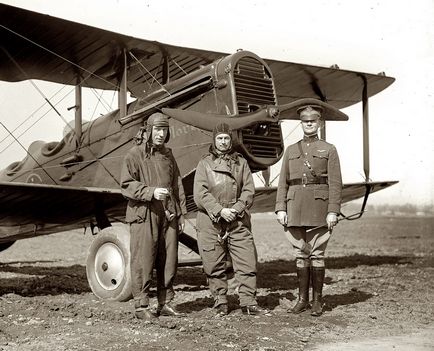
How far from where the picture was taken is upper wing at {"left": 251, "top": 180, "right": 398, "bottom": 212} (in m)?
8.72

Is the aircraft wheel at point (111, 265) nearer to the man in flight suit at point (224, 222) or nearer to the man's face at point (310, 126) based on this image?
the man in flight suit at point (224, 222)

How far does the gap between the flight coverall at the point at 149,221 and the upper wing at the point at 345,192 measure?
11.5 feet

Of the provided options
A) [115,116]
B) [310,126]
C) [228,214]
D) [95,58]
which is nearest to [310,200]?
[310,126]

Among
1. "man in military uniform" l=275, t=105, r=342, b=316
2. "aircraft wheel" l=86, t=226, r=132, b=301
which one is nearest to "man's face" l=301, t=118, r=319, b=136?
"man in military uniform" l=275, t=105, r=342, b=316

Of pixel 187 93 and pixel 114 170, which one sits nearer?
pixel 187 93

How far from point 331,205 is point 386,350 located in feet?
5.41

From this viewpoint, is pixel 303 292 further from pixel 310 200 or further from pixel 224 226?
pixel 224 226

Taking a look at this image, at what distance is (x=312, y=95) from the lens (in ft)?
33.8

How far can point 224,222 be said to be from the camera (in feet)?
17.0

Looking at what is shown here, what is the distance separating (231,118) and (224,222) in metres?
1.33

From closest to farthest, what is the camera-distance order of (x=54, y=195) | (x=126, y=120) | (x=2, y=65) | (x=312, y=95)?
(x=54, y=195) → (x=126, y=120) → (x=2, y=65) → (x=312, y=95)

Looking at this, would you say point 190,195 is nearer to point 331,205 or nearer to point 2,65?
point 331,205

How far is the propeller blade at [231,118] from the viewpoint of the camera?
6000mm

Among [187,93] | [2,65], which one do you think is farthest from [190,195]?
[2,65]
